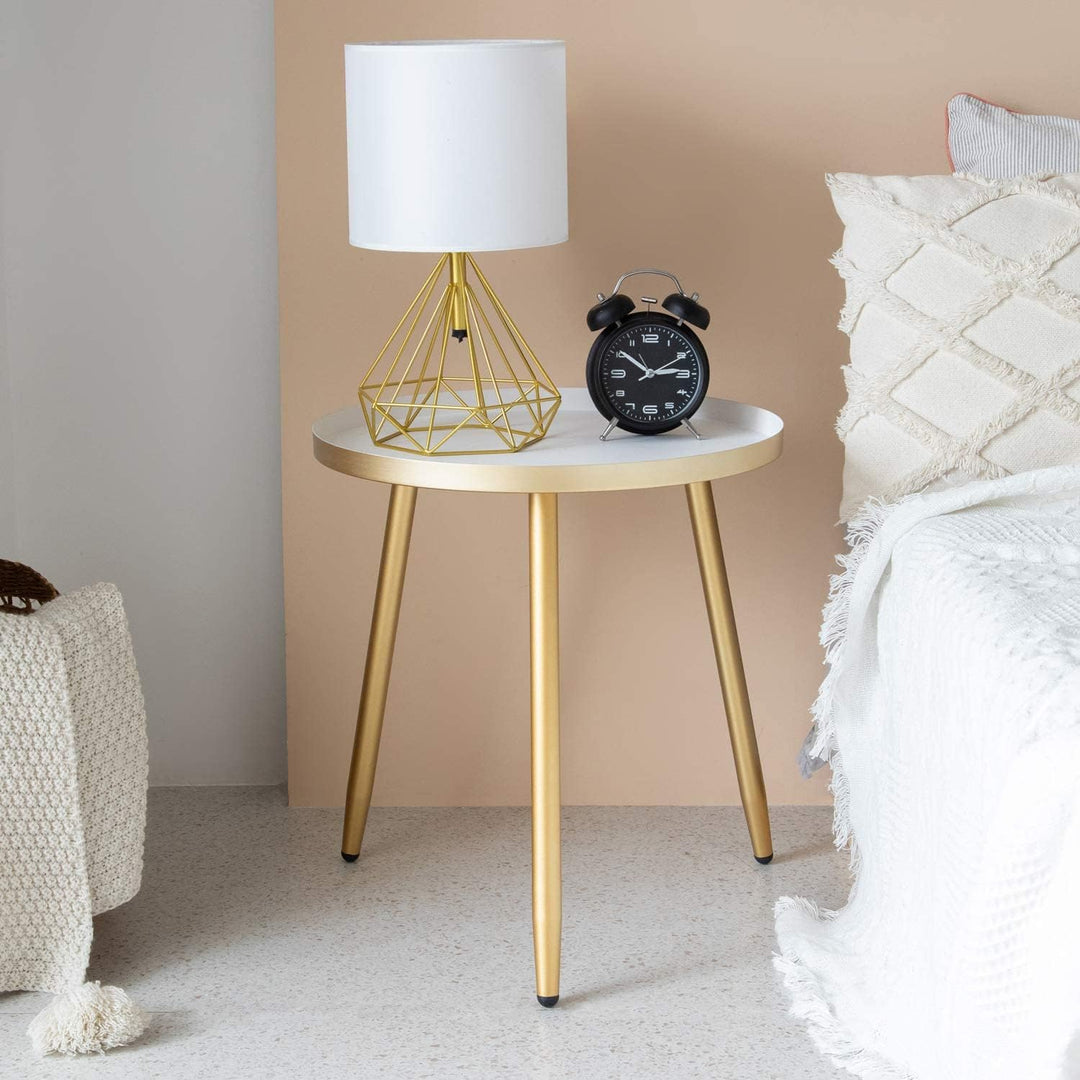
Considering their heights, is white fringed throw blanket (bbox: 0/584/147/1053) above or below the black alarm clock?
below

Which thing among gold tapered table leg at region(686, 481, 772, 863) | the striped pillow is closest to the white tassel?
gold tapered table leg at region(686, 481, 772, 863)

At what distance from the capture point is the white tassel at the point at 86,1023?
142 centimetres

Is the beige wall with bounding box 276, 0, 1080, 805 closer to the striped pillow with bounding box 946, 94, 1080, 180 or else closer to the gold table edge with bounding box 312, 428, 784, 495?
the striped pillow with bounding box 946, 94, 1080, 180

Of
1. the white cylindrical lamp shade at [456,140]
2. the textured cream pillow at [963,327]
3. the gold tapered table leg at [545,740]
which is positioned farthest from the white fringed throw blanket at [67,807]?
the textured cream pillow at [963,327]

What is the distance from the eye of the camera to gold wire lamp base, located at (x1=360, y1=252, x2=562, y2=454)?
158 cm

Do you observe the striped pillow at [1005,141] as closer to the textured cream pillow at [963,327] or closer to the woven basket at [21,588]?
the textured cream pillow at [963,327]

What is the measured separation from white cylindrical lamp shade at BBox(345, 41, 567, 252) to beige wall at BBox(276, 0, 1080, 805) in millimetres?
362

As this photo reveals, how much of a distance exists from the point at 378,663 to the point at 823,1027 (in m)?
0.70

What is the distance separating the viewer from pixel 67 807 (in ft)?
4.80

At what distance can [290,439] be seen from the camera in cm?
194

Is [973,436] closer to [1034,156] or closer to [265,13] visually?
[1034,156]

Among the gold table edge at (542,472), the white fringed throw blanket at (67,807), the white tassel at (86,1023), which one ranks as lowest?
the white tassel at (86,1023)

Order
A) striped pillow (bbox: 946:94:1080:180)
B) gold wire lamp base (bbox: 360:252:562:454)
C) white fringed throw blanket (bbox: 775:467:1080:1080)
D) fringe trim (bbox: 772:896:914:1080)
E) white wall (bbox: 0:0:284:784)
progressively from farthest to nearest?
white wall (bbox: 0:0:284:784)
striped pillow (bbox: 946:94:1080:180)
gold wire lamp base (bbox: 360:252:562:454)
fringe trim (bbox: 772:896:914:1080)
white fringed throw blanket (bbox: 775:467:1080:1080)

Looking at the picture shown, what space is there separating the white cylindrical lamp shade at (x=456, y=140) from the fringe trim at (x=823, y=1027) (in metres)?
0.87
